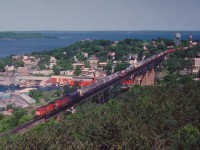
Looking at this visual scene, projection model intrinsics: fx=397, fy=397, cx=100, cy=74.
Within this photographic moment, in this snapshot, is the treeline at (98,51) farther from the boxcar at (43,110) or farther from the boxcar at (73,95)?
the boxcar at (43,110)

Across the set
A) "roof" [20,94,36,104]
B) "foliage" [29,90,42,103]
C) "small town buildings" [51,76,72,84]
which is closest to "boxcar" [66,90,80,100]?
"roof" [20,94,36,104]

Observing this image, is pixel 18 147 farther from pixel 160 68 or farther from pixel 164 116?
pixel 160 68

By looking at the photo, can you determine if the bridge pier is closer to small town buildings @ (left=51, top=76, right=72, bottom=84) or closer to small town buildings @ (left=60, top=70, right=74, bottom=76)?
small town buildings @ (left=51, top=76, right=72, bottom=84)

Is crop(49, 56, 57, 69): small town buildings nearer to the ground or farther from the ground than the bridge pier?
nearer to the ground

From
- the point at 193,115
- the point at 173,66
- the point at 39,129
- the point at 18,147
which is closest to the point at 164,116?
the point at 193,115

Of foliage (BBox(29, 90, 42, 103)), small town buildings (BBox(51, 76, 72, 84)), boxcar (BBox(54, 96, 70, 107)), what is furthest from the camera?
small town buildings (BBox(51, 76, 72, 84))

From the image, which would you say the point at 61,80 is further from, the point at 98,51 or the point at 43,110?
the point at 98,51

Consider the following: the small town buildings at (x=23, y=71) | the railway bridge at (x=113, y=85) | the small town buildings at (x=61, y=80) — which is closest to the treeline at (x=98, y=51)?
the small town buildings at (x=23, y=71)

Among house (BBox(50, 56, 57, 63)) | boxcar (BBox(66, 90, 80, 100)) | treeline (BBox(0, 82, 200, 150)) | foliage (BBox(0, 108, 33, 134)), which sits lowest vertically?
house (BBox(50, 56, 57, 63))
